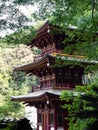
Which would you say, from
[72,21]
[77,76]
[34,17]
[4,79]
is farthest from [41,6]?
[4,79]

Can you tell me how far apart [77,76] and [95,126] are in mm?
14917

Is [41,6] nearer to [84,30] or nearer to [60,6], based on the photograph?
[60,6]

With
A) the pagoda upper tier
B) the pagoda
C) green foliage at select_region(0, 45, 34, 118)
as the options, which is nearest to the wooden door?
the pagoda

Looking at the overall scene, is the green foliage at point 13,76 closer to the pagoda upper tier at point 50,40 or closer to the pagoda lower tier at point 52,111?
the pagoda lower tier at point 52,111

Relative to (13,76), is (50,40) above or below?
above

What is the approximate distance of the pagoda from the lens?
1886 centimetres

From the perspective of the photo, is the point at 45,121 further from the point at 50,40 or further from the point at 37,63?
the point at 50,40

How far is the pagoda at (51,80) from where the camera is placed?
742 inches

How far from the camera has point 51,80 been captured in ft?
67.9

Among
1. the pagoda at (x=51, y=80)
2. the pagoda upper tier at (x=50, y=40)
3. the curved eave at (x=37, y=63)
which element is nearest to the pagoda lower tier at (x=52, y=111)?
the pagoda at (x=51, y=80)

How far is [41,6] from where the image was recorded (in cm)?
909

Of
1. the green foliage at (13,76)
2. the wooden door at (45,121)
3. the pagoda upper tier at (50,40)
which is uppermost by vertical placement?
the pagoda upper tier at (50,40)

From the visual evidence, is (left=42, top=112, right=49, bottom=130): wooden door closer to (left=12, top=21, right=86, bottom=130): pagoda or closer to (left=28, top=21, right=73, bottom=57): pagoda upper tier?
(left=12, top=21, right=86, bottom=130): pagoda

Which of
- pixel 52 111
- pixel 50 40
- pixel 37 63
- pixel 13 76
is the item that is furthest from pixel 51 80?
pixel 13 76
